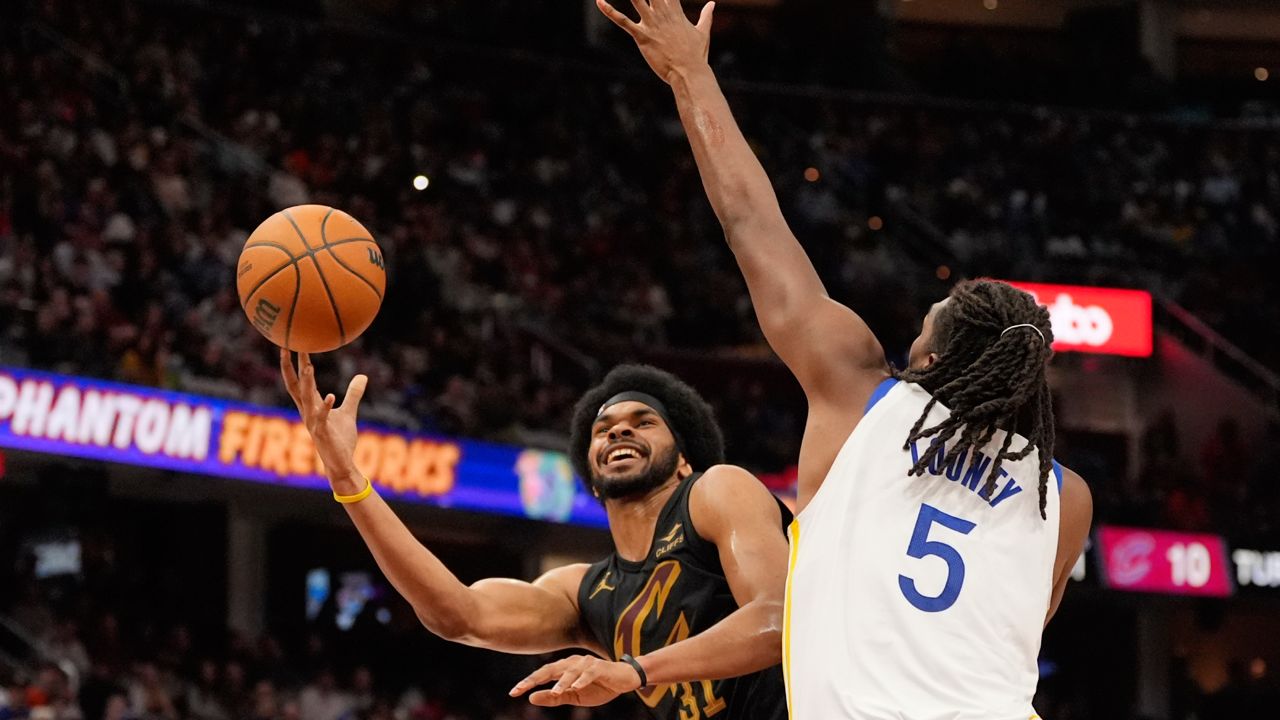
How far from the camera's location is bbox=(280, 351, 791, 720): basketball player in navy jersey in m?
4.07

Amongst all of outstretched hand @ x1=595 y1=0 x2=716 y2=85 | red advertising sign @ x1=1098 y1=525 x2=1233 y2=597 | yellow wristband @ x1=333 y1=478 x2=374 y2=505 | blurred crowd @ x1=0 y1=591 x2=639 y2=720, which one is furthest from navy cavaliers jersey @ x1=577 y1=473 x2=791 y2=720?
red advertising sign @ x1=1098 y1=525 x2=1233 y2=597

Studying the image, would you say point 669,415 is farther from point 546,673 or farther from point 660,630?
point 546,673

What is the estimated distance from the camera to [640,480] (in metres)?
4.72

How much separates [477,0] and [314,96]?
16.1 feet

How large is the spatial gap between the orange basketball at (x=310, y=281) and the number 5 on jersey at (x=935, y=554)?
5.86ft

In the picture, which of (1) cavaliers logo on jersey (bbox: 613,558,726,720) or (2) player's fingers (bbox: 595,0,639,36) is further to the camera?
(1) cavaliers logo on jersey (bbox: 613,558,726,720)

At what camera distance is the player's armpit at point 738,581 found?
3.86m

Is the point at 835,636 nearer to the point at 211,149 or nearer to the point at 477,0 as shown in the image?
the point at 211,149

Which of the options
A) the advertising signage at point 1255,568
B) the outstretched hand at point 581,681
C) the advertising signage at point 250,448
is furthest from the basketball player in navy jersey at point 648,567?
the advertising signage at point 1255,568

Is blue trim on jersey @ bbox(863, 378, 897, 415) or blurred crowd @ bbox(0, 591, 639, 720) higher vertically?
Answer: blue trim on jersey @ bbox(863, 378, 897, 415)

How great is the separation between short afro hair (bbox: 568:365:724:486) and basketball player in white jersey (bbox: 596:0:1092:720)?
1.56 m

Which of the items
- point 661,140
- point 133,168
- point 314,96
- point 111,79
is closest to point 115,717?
point 133,168

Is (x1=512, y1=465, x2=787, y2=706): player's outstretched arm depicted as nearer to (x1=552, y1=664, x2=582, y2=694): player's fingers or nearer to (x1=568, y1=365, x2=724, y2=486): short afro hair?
(x1=552, y1=664, x2=582, y2=694): player's fingers

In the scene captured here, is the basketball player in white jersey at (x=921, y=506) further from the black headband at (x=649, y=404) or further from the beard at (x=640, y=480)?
the black headband at (x=649, y=404)
